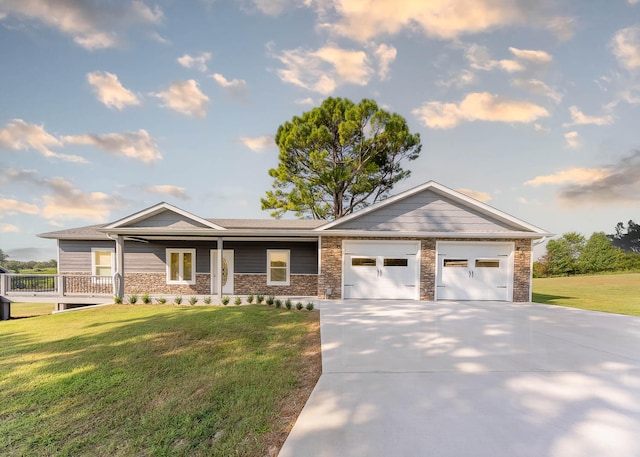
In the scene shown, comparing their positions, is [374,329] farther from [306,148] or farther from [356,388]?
[306,148]

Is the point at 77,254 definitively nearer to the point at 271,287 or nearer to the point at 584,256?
the point at 271,287

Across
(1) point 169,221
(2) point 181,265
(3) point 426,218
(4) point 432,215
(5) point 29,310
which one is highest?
(4) point 432,215

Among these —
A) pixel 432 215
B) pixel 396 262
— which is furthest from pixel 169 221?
pixel 432 215

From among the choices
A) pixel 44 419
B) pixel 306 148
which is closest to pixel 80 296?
pixel 44 419

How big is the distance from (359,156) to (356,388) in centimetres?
1814

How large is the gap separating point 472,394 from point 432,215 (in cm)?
846

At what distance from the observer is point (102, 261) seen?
13078mm

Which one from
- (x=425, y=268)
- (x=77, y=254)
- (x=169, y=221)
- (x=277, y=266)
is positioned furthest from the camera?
(x=77, y=254)

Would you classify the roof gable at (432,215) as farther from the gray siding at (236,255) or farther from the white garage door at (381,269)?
the gray siding at (236,255)

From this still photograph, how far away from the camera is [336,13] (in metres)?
11.6

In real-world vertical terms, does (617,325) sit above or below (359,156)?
below

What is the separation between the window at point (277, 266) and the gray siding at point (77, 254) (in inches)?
285

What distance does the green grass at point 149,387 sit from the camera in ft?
Result: 8.72

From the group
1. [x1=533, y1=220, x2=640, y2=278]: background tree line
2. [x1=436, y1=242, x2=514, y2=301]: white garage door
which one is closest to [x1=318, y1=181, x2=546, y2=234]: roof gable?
[x1=436, y1=242, x2=514, y2=301]: white garage door
